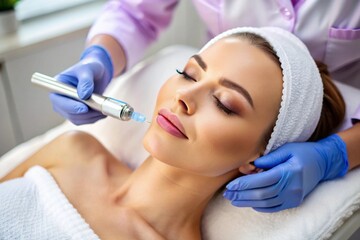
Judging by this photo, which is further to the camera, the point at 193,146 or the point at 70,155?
the point at 70,155

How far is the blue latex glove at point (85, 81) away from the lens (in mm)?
1067

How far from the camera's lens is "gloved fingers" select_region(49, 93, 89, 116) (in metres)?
1.08

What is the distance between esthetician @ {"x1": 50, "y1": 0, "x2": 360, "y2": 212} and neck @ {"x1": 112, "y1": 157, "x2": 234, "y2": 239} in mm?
112

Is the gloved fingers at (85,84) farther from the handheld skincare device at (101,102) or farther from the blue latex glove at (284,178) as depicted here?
the blue latex glove at (284,178)

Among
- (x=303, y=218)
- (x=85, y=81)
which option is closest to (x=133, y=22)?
(x=85, y=81)

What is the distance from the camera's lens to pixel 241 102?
0.92 meters

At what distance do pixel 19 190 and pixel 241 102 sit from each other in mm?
577

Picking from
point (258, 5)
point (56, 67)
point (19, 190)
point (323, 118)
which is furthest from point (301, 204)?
point (56, 67)

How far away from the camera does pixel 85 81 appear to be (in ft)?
3.47

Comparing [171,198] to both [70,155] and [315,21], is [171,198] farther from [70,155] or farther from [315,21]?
[315,21]

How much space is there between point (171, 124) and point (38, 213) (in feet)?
1.26

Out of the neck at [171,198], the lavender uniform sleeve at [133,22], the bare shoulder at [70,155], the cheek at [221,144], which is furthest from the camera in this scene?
the lavender uniform sleeve at [133,22]

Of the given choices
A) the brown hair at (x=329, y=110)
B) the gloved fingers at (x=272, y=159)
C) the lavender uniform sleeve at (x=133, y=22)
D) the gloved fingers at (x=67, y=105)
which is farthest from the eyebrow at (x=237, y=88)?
the lavender uniform sleeve at (x=133, y=22)

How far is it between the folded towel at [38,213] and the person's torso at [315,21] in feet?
2.28
